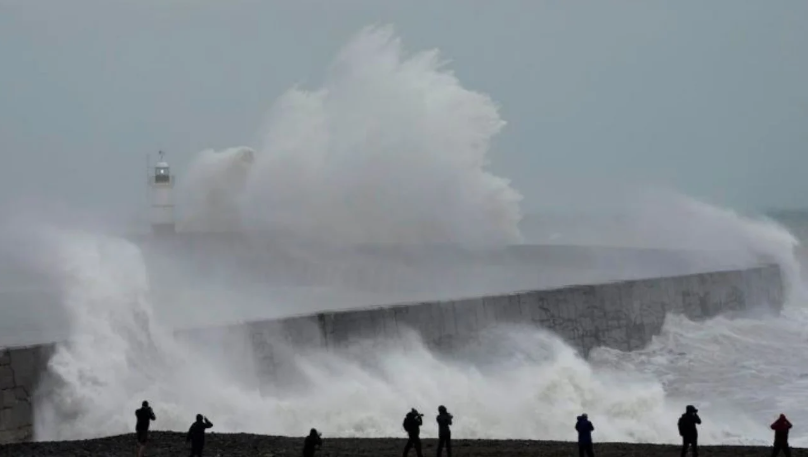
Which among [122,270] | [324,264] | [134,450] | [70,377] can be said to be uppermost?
[324,264]

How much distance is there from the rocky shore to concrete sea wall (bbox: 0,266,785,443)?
96 cm

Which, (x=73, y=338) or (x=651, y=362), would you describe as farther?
(x=651, y=362)

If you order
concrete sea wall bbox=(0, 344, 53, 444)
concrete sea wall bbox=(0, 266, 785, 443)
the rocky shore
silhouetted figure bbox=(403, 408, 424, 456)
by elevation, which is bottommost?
the rocky shore

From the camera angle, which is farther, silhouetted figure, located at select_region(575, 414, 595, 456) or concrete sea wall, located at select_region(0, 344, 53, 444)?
concrete sea wall, located at select_region(0, 344, 53, 444)

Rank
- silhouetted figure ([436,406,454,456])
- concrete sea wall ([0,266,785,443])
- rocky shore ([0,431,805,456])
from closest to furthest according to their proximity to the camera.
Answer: silhouetted figure ([436,406,454,456])
rocky shore ([0,431,805,456])
concrete sea wall ([0,266,785,443])

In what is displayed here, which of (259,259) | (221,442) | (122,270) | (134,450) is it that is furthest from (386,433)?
(259,259)

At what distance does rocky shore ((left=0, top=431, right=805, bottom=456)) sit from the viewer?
8805mm

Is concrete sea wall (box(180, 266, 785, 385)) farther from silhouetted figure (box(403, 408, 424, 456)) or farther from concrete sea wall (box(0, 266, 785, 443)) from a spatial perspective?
silhouetted figure (box(403, 408, 424, 456))

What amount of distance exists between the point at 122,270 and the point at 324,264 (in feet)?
52.7

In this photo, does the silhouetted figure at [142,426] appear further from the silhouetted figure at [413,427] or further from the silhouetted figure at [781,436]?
the silhouetted figure at [781,436]

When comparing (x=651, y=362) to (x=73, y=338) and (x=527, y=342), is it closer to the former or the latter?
(x=527, y=342)

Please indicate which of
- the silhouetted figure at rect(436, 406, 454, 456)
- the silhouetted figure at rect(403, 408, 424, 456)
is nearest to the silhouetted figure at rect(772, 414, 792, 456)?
the silhouetted figure at rect(436, 406, 454, 456)

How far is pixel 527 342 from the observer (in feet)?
49.4

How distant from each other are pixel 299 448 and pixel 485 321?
6.15 metres
